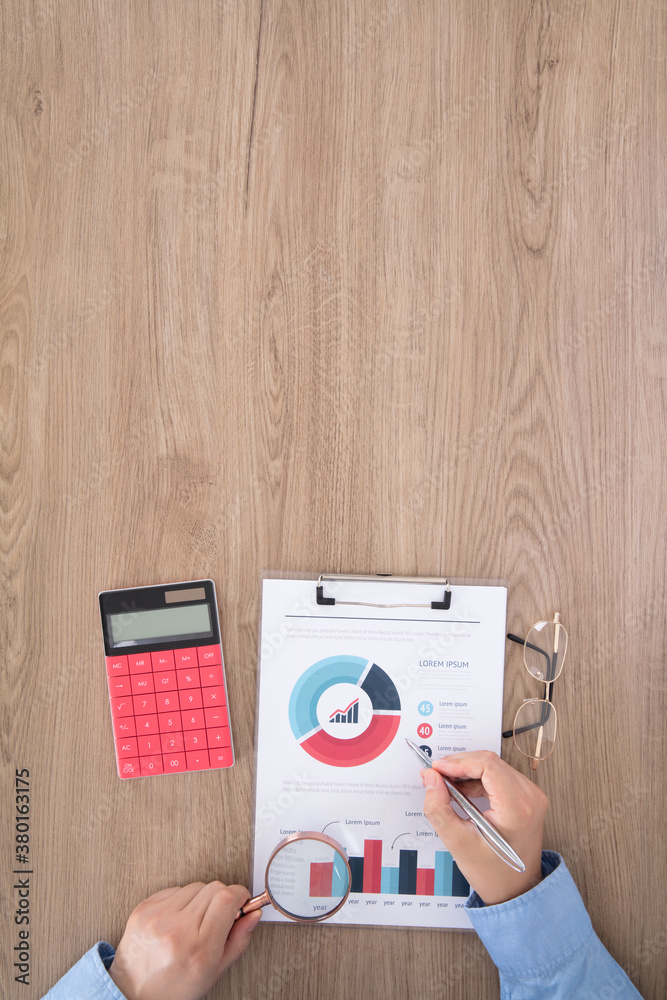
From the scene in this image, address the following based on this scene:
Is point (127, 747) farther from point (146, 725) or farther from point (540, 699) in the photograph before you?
point (540, 699)

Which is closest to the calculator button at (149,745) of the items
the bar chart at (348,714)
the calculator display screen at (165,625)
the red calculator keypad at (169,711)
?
the red calculator keypad at (169,711)

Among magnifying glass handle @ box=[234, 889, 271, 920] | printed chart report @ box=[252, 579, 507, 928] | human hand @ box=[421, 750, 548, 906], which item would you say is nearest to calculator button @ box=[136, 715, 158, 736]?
printed chart report @ box=[252, 579, 507, 928]

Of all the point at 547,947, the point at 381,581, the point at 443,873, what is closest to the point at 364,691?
the point at 381,581

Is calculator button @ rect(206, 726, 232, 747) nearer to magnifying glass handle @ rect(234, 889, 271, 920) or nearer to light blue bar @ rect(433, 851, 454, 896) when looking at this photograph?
magnifying glass handle @ rect(234, 889, 271, 920)

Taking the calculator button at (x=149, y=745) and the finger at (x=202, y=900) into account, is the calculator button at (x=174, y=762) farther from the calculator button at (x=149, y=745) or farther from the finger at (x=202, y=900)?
the finger at (x=202, y=900)

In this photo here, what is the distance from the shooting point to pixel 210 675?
0.84 metres

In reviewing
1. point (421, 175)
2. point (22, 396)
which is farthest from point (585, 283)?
point (22, 396)

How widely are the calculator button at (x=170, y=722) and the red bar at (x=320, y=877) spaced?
0.24m

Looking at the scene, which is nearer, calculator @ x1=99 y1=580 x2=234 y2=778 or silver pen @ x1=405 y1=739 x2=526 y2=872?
silver pen @ x1=405 y1=739 x2=526 y2=872

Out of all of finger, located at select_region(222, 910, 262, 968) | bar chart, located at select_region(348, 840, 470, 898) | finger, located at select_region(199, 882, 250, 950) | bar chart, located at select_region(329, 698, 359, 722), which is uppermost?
bar chart, located at select_region(329, 698, 359, 722)

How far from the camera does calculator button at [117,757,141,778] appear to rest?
83cm

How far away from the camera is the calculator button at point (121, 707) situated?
0.83 meters

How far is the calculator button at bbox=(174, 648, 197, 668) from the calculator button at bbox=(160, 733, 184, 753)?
0.30ft

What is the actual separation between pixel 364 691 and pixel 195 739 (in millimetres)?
229
